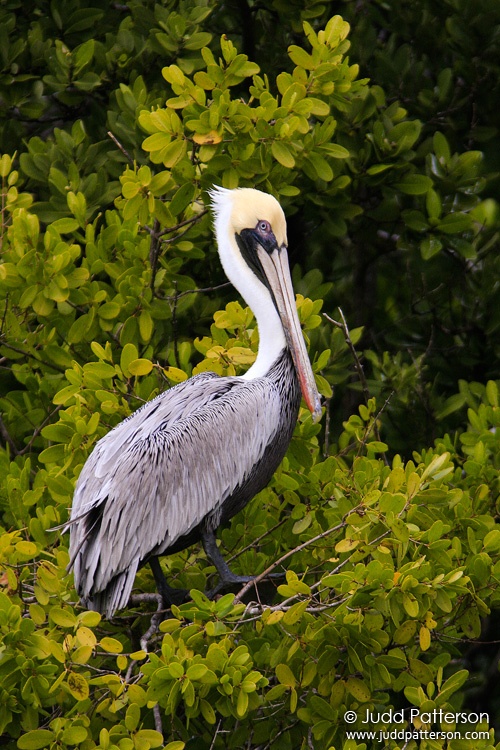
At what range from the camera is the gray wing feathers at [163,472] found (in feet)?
16.0

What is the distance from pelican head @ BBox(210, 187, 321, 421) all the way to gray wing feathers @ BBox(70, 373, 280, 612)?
0.21m

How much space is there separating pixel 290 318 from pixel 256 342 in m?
0.38

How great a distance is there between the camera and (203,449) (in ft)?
17.0

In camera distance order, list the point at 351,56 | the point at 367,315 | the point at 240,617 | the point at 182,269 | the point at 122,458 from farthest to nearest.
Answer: the point at 367,315 < the point at 351,56 < the point at 182,269 < the point at 122,458 < the point at 240,617

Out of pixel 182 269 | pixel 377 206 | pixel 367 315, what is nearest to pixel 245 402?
pixel 182 269

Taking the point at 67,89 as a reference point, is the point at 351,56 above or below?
above

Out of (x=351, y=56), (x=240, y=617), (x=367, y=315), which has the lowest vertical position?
(x=367, y=315)

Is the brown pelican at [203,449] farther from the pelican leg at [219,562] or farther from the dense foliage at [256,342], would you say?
the dense foliage at [256,342]

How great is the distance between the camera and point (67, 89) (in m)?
6.66

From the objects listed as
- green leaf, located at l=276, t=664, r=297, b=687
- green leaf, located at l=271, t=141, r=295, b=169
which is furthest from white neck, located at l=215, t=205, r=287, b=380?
green leaf, located at l=276, t=664, r=297, b=687

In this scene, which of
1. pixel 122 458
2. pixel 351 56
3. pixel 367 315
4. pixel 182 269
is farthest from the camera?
pixel 367 315

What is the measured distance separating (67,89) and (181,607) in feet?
11.3

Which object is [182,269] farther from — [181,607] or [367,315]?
[181,607]

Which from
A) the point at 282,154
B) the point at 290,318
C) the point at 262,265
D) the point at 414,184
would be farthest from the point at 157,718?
Answer: the point at 414,184
